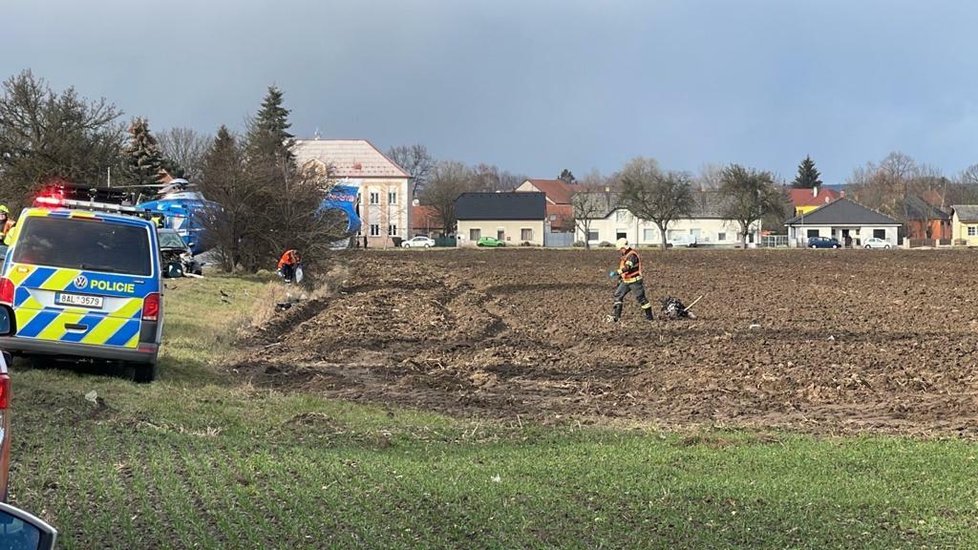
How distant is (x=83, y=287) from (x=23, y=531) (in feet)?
29.8

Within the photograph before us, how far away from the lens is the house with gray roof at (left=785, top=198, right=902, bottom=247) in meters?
106

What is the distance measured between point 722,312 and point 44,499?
1776 cm

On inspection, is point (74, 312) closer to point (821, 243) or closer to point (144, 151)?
point (144, 151)

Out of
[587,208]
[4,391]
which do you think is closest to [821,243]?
[587,208]

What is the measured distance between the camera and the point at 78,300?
1147 centimetres

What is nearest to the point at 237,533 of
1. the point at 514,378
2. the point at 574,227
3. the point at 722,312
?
the point at 514,378

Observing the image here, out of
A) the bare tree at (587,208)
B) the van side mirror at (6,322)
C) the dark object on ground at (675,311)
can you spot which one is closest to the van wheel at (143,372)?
the van side mirror at (6,322)

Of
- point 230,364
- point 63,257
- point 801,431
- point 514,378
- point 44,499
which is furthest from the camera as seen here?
point 230,364

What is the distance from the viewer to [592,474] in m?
7.52

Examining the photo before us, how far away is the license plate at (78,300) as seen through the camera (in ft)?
37.4

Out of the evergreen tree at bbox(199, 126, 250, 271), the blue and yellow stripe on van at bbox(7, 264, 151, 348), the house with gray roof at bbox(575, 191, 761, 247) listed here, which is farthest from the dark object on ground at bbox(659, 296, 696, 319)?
the house with gray roof at bbox(575, 191, 761, 247)

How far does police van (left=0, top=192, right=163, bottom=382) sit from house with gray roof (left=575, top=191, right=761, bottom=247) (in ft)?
338

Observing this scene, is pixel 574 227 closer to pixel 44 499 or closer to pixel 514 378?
pixel 514 378

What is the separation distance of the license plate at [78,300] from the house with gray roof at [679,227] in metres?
103
